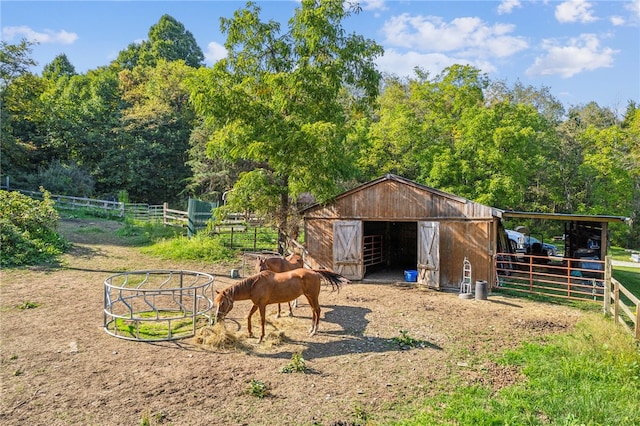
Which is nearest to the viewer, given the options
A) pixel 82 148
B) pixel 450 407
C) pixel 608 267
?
pixel 450 407

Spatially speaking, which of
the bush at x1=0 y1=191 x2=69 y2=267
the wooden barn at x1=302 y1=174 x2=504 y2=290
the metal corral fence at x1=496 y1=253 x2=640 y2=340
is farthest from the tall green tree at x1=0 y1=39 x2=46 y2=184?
the metal corral fence at x1=496 y1=253 x2=640 y2=340

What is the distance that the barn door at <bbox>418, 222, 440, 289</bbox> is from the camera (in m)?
12.5

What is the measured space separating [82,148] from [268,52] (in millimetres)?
24442

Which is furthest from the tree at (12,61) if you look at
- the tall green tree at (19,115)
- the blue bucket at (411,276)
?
the blue bucket at (411,276)

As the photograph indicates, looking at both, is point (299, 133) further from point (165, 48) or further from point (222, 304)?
point (165, 48)

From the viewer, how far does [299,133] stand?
1295cm

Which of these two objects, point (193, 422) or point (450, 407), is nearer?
point (193, 422)

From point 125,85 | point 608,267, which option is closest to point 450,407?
point 608,267

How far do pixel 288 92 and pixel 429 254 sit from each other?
6800 millimetres

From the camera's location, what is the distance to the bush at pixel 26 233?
45.1 ft

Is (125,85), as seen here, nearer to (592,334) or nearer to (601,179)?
(601,179)

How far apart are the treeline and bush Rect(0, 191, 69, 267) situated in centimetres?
666

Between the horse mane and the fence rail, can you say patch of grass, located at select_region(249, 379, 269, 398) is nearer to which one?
the horse mane

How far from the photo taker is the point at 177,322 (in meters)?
8.33
